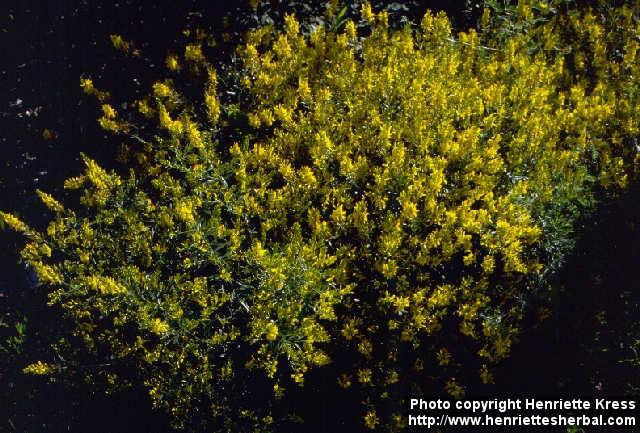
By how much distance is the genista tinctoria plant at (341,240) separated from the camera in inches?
134

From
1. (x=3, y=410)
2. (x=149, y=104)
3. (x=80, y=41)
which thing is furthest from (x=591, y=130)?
(x=3, y=410)

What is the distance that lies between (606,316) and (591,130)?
1.05 m

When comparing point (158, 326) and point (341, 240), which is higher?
point (341, 240)

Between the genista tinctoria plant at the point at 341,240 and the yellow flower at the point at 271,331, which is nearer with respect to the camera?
the yellow flower at the point at 271,331

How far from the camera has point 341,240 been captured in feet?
12.0

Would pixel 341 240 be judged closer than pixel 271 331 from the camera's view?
No

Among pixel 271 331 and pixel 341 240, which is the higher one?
pixel 341 240

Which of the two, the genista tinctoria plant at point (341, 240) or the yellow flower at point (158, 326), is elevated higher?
the genista tinctoria plant at point (341, 240)

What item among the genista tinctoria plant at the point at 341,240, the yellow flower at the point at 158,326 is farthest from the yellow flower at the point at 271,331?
the yellow flower at the point at 158,326

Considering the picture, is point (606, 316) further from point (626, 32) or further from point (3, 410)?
point (3, 410)

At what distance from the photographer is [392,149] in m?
3.68

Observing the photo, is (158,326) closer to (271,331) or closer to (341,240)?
(271,331)

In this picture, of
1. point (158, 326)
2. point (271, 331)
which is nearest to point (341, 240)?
point (271, 331)

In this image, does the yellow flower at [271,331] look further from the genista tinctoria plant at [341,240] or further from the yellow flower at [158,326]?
the yellow flower at [158,326]
